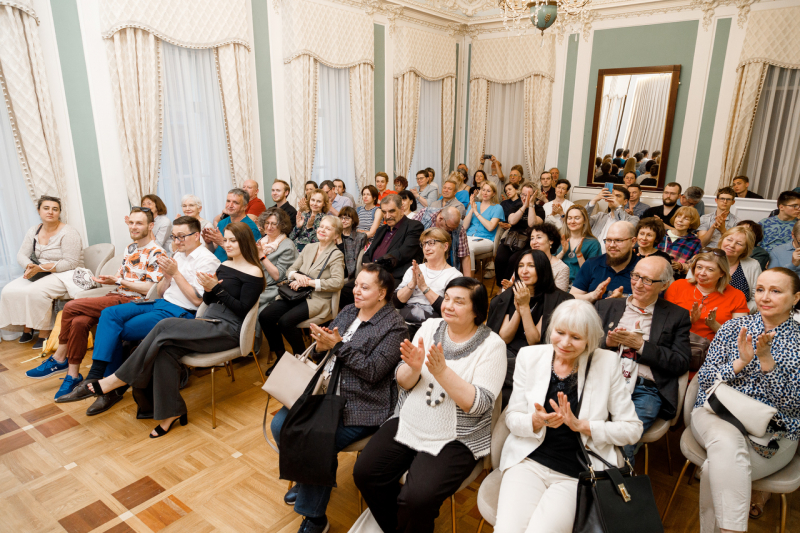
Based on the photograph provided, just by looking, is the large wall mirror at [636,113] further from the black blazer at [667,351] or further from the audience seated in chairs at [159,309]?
the audience seated in chairs at [159,309]

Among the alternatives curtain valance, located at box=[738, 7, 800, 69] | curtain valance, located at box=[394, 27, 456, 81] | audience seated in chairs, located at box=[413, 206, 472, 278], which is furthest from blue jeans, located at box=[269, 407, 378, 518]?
curtain valance, located at box=[738, 7, 800, 69]

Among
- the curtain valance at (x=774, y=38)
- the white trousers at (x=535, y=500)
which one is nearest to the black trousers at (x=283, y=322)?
the white trousers at (x=535, y=500)

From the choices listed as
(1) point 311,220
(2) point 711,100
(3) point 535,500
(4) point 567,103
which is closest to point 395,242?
(1) point 311,220

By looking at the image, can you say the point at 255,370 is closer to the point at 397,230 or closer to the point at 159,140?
the point at 397,230

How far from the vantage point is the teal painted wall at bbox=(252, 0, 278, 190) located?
20.4ft

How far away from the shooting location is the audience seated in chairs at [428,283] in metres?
3.42

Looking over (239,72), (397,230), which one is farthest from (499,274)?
(239,72)

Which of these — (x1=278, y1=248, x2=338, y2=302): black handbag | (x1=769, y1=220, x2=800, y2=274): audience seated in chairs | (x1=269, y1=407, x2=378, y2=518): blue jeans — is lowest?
(x1=269, y1=407, x2=378, y2=518): blue jeans

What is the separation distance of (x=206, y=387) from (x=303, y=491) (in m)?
1.89

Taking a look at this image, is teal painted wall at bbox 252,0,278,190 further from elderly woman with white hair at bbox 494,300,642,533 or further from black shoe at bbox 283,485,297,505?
elderly woman with white hair at bbox 494,300,642,533

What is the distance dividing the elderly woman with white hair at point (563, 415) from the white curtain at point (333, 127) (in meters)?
5.88

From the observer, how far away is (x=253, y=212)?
6.21 m

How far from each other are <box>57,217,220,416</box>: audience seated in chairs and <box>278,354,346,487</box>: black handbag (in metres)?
1.44

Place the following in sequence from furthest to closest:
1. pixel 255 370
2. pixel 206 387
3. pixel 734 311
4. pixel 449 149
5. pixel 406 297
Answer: pixel 449 149
pixel 255 370
pixel 206 387
pixel 406 297
pixel 734 311
